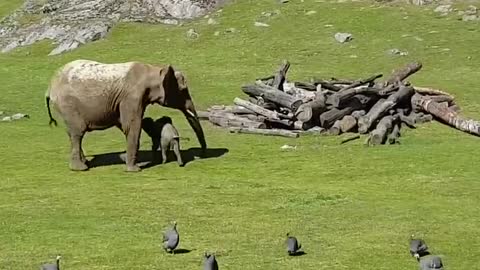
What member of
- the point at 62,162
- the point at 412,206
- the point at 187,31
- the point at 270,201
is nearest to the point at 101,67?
the point at 62,162

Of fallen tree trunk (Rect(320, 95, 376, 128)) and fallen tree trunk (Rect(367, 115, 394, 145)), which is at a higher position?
fallen tree trunk (Rect(367, 115, 394, 145))

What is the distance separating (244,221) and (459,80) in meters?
23.6

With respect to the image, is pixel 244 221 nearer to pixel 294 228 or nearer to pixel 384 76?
pixel 294 228

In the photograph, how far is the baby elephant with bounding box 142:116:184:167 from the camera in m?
31.0

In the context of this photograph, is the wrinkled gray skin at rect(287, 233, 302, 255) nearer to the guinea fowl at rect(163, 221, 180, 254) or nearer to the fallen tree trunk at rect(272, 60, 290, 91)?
the guinea fowl at rect(163, 221, 180, 254)

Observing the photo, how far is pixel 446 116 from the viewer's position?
3678cm

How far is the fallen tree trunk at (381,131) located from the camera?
3322 cm

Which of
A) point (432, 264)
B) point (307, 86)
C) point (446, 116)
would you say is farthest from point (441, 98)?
point (432, 264)

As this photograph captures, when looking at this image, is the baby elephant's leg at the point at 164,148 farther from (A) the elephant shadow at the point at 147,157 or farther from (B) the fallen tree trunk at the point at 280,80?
(B) the fallen tree trunk at the point at 280,80

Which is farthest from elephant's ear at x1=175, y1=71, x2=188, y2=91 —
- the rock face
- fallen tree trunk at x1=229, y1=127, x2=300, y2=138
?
the rock face

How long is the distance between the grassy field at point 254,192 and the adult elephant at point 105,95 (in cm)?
137

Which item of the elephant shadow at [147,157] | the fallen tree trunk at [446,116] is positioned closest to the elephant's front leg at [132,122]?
the elephant shadow at [147,157]

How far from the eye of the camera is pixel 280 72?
4056 centimetres

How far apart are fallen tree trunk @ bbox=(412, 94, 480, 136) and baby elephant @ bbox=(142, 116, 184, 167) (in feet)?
33.2
